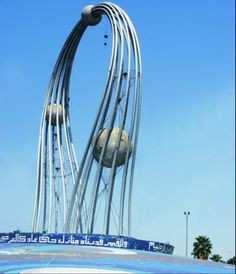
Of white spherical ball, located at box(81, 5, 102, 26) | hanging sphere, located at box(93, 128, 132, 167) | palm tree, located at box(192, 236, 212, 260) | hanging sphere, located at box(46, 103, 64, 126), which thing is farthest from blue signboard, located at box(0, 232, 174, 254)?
palm tree, located at box(192, 236, 212, 260)

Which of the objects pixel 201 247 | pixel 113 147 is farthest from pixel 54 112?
pixel 201 247

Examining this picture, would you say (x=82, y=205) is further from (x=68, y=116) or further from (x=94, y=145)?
(x=68, y=116)

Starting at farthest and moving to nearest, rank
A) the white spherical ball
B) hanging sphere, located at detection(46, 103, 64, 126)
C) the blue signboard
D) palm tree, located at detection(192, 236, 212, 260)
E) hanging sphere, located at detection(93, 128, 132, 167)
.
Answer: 1. palm tree, located at detection(192, 236, 212, 260)
2. hanging sphere, located at detection(46, 103, 64, 126)
3. the white spherical ball
4. hanging sphere, located at detection(93, 128, 132, 167)
5. the blue signboard

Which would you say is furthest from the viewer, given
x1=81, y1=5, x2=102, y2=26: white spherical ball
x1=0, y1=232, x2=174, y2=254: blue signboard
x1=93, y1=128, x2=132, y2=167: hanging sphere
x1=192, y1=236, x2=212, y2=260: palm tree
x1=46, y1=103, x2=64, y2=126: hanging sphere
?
x1=192, y1=236, x2=212, y2=260: palm tree

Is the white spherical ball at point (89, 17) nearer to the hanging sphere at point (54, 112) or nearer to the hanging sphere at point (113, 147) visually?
the hanging sphere at point (54, 112)

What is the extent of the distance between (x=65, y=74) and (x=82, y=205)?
1612cm

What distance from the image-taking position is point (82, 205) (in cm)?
5112

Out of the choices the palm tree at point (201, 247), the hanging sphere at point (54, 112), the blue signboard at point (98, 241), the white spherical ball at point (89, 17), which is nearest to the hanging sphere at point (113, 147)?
the blue signboard at point (98, 241)

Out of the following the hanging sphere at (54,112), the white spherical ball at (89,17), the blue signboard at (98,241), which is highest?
the white spherical ball at (89,17)

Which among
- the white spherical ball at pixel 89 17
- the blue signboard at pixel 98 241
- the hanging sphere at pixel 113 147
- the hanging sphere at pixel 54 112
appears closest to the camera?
the blue signboard at pixel 98 241

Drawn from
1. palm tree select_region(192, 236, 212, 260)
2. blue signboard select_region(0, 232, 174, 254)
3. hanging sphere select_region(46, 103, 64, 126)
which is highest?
hanging sphere select_region(46, 103, 64, 126)

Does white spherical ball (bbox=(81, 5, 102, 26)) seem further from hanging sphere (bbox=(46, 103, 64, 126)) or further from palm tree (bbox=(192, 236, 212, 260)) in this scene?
palm tree (bbox=(192, 236, 212, 260))

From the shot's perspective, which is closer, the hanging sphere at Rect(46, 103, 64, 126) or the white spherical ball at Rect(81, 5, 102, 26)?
the white spherical ball at Rect(81, 5, 102, 26)

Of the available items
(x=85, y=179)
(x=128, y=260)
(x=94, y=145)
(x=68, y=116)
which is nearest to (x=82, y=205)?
(x=85, y=179)
